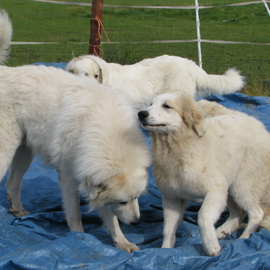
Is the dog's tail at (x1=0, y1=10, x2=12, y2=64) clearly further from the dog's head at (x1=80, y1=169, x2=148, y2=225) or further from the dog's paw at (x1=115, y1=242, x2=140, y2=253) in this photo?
the dog's paw at (x1=115, y1=242, x2=140, y2=253)

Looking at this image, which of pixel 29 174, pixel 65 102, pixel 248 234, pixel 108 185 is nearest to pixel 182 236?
pixel 248 234

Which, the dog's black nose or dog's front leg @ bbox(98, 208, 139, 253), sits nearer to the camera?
the dog's black nose

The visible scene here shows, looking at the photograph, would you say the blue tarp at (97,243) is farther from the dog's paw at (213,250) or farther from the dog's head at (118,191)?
the dog's head at (118,191)

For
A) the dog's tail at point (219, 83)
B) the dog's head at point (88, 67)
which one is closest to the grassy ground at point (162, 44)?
the dog's tail at point (219, 83)

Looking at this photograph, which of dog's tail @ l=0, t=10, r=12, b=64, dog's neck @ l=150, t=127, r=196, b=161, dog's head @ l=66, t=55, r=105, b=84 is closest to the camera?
dog's neck @ l=150, t=127, r=196, b=161

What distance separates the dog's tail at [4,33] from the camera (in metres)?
3.21

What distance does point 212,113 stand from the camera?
340cm

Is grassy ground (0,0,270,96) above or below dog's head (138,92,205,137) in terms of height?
above

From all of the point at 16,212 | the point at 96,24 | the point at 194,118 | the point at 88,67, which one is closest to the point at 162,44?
the point at 96,24

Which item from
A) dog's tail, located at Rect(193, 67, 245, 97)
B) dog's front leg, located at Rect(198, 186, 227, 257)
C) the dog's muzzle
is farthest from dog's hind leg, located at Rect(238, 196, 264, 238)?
dog's tail, located at Rect(193, 67, 245, 97)

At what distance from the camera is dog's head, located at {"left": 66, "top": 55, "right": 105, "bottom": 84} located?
512cm

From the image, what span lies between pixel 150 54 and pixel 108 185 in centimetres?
914

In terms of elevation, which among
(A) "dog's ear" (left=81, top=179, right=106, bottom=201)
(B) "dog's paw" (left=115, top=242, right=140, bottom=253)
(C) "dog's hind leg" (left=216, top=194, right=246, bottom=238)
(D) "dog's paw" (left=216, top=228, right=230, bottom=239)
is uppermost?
(A) "dog's ear" (left=81, top=179, right=106, bottom=201)

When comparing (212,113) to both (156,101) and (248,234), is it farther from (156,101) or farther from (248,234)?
(248,234)
